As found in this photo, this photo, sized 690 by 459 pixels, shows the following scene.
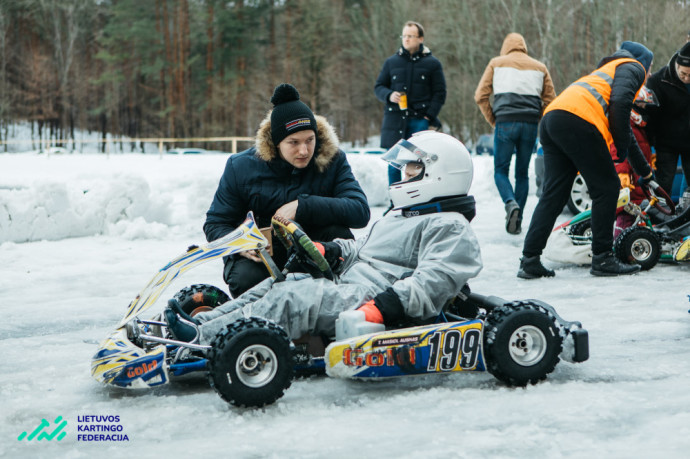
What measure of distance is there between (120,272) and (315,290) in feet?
11.3

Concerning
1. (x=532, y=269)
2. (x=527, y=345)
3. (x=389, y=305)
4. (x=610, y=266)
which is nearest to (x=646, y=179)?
(x=610, y=266)

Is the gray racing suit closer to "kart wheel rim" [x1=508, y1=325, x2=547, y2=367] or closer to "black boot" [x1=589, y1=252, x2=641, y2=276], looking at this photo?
"kart wheel rim" [x1=508, y1=325, x2=547, y2=367]

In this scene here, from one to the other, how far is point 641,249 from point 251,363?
153 inches

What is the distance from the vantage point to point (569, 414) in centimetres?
291

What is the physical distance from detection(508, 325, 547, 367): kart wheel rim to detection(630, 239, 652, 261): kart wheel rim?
289 cm

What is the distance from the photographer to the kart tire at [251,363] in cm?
292

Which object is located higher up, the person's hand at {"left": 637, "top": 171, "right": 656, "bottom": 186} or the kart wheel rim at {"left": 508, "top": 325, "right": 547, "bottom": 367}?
the person's hand at {"left": 637, "top": 171, "right": 656, "bottom": 186}

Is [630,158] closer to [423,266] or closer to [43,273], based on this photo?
[423,266]

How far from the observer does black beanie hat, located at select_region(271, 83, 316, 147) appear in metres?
4.04

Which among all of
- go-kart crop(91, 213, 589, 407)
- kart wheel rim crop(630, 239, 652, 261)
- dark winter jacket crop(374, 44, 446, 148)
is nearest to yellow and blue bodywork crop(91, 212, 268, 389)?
go-kart crop(91, 213, 589, 407)

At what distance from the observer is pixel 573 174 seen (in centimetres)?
570

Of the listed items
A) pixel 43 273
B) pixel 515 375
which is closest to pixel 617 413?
pixel 515 375

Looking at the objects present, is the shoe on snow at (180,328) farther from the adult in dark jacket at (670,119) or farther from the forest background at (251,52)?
the forest background at (251,52)

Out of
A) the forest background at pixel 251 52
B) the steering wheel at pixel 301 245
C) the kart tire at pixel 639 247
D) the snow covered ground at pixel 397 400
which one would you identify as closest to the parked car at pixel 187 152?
the forest background at pixel 251 52
